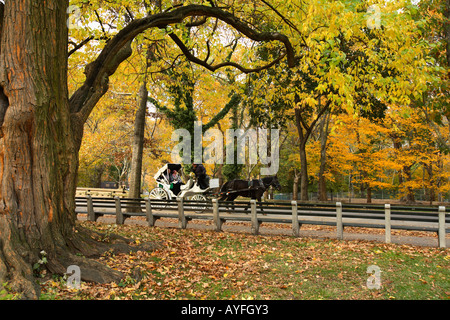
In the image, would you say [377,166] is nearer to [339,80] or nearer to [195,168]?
[195,168]

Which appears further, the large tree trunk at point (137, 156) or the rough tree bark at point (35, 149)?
the large tree trunk at point (137, 156)

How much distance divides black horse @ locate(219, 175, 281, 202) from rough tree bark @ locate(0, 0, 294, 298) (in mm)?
11511

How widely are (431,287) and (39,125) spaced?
831 cm

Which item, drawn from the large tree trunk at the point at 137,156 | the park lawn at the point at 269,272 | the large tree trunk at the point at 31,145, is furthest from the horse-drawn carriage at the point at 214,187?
the large tree trunk at the point at 31,145

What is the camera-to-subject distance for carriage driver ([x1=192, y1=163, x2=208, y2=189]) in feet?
60.6

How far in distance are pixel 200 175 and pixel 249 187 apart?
270 centimetres

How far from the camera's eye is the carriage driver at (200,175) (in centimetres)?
1848

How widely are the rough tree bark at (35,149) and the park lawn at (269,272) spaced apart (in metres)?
0.54

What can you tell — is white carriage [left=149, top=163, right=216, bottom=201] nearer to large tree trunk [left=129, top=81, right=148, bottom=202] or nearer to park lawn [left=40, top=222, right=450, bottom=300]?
large tree trunk [left=129, top=81, right=148, bottom=202]

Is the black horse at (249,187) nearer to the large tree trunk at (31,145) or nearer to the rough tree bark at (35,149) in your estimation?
the rough tree bark at (35,149)

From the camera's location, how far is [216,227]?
12.6 m

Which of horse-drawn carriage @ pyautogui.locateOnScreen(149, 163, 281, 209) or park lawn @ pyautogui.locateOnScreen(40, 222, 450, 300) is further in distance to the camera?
horse-drawn carriage @ pyautogui.locateOnScreen(149, 163, 281, 209)

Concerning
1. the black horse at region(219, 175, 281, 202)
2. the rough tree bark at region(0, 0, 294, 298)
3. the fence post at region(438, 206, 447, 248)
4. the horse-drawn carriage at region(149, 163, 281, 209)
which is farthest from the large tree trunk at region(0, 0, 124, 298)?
the black horse at region(219, 175, 281, 202)

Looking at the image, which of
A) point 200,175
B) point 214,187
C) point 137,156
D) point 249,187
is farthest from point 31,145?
point 249,187
